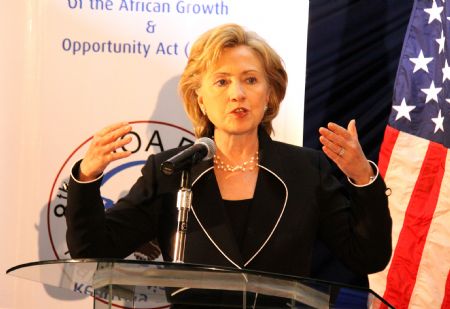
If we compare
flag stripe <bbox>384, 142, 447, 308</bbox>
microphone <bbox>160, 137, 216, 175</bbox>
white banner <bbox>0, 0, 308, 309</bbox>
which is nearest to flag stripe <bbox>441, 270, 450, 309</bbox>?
flag stripe <bbox>384, 142, 447, 308</bbox>

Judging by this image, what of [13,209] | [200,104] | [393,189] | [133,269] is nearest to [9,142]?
[13,209]

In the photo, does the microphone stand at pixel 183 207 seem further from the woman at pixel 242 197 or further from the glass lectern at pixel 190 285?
the woman at pixel 242 197

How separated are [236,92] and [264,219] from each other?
45 cm

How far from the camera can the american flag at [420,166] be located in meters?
3.51

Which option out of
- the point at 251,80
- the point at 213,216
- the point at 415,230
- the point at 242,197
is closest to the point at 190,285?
the point at 213,216

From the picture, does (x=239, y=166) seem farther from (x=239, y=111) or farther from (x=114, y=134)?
(x=114, y=134)

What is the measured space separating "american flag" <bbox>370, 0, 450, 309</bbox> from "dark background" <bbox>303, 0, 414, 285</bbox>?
120 mm

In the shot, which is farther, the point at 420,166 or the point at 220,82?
the point at 420,166

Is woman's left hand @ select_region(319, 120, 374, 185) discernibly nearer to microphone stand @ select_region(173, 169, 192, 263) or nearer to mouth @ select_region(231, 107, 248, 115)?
microphone stand @ select_region(173, 169, 192, 263)

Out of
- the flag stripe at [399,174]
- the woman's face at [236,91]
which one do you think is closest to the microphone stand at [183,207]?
the woman's face at [236,91]

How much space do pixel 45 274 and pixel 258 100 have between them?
1201 mm

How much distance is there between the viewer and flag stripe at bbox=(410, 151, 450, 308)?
3.48m

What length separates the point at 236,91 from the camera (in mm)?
2732

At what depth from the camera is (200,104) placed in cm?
294
